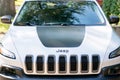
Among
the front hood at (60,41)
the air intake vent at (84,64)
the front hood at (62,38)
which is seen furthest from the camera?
the front hood at (62,38)

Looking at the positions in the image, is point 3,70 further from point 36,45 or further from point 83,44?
point 83,44

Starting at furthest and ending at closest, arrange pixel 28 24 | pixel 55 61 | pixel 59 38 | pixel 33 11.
Result: pixel 33 11
pixel 28 24
pixel 59 38
pixel 55 61

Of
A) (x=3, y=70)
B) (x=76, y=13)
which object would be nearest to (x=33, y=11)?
(x=76, y=13)

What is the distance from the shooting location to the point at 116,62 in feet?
18.3

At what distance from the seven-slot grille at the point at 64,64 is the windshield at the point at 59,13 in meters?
1.37

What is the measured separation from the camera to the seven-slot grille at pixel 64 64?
5.36 meters

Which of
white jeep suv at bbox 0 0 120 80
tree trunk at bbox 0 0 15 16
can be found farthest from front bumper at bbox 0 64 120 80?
tree trunk at bbox 0 0 15 16

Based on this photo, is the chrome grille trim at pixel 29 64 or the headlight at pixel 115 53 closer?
the chrome grille trim at pixel 29 64

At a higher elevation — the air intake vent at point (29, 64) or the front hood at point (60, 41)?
the front hood at point (60, 41)

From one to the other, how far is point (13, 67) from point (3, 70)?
20 cm

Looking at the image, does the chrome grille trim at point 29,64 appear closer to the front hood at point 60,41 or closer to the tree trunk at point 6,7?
the front hood at point 60,41

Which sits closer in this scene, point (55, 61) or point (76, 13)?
point (55, 61)

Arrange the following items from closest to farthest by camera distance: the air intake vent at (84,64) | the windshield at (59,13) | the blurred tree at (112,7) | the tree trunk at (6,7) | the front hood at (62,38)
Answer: the air intake vent at (84,64)
the front hood at (62,38)
the windshield at (59,13)
the blurred tree at (112,7)
the tree trunk at (6,7)

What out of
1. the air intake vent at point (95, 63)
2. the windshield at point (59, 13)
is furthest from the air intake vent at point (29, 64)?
the windshield at point (59, 13)
